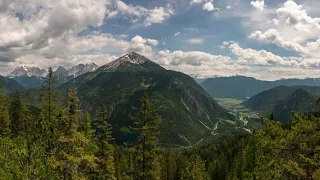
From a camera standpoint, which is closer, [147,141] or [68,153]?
[68,153]

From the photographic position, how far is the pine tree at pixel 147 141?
108 feet

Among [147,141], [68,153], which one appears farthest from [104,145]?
[68,153]

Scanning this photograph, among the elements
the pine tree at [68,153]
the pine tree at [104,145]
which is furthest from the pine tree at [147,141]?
the pine tree at [68,153]

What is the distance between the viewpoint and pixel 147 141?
109 feet

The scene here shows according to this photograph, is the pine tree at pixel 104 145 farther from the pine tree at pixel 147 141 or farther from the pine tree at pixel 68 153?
the pine tree at pixel 68 153

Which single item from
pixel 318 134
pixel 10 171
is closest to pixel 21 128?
pixel 10 171

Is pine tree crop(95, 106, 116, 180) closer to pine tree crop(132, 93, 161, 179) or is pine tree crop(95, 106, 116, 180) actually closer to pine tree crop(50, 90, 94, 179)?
pine tree crop(132, 93, 161, 179)

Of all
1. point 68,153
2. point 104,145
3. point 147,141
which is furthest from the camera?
point 104,145

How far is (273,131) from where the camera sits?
24406 millimetres

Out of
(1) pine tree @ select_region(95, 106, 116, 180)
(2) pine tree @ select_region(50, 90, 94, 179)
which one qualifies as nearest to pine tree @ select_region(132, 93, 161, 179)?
(1) pine tree @ select_region(95, 106, 116, 180)

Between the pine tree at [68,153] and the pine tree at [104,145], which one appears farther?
the pine tree at [104,145]

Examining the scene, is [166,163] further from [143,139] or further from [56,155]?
[56,155]

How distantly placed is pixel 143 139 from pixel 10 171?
17276 mm

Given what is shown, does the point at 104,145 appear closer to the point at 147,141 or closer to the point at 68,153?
the point at 147,141
